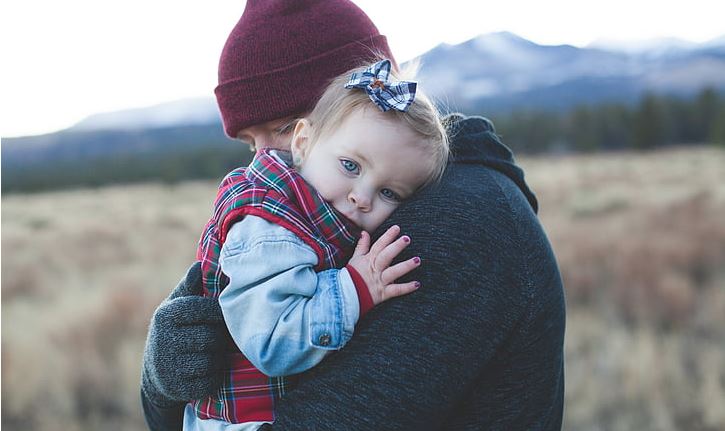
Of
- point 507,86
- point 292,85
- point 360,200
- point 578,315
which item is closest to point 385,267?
point 360,200

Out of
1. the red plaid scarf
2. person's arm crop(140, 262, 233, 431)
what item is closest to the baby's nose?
the red plaid scarf

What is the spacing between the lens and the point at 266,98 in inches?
83.7

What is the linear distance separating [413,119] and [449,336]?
61 cm

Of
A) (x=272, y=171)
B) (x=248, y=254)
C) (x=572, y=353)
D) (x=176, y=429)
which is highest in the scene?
(x=272, y=171)

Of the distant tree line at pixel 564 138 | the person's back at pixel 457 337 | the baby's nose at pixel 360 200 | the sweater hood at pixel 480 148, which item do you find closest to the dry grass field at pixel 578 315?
the sweater hood at pixel 480 148

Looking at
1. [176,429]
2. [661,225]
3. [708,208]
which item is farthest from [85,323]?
[708,208]

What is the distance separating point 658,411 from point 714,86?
140 feet

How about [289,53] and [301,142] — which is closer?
[301,142]

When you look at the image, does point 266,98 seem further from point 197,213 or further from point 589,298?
point 197,213

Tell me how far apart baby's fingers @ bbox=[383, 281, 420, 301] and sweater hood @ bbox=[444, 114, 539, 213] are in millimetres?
492

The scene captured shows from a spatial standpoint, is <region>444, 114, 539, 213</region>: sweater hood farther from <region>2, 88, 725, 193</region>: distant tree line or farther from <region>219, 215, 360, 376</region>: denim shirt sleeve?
<region>2, 88, 725, 193</region>: distant tree line

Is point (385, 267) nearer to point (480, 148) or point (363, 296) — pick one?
point (363, 296)

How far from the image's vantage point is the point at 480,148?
1.75m

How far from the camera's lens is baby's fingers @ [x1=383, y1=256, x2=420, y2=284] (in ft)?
4.49
